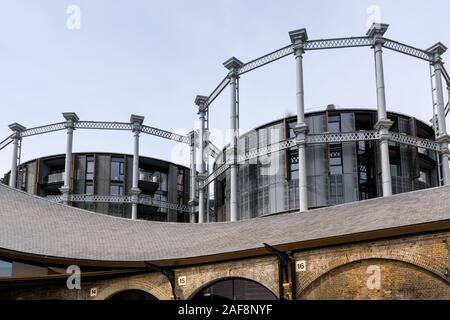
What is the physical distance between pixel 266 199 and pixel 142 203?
47.2 feet

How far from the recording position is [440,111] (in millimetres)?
37938

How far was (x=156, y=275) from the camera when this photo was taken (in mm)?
19578

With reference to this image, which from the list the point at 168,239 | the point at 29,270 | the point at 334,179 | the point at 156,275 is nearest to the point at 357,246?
the point at 156,275

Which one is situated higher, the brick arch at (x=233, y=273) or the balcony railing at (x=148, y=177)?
Answer: the balcony railing at (x=148, y=177)

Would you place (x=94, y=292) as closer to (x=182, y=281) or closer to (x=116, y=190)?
(x=182, y=281)

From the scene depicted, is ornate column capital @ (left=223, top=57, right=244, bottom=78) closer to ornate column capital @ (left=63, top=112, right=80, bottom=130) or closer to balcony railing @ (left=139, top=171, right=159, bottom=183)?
ornate column capital @ (left=63, top=112, right=80, bottom=130)

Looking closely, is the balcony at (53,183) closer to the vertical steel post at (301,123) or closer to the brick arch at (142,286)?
the vertical steel post at (301,123)

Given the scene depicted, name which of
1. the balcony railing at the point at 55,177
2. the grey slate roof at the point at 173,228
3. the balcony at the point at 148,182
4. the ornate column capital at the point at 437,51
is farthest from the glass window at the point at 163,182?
the grey slate roof at the point at 173,228

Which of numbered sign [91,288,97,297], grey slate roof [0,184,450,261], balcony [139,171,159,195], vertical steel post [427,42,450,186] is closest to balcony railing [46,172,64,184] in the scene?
balcony [139,171,159,195]

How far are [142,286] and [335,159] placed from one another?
21.8 m

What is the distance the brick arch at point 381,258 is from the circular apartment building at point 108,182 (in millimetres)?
35237

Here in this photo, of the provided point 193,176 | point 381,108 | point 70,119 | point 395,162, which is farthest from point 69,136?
point 395,162

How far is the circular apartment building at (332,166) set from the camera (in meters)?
37.8
